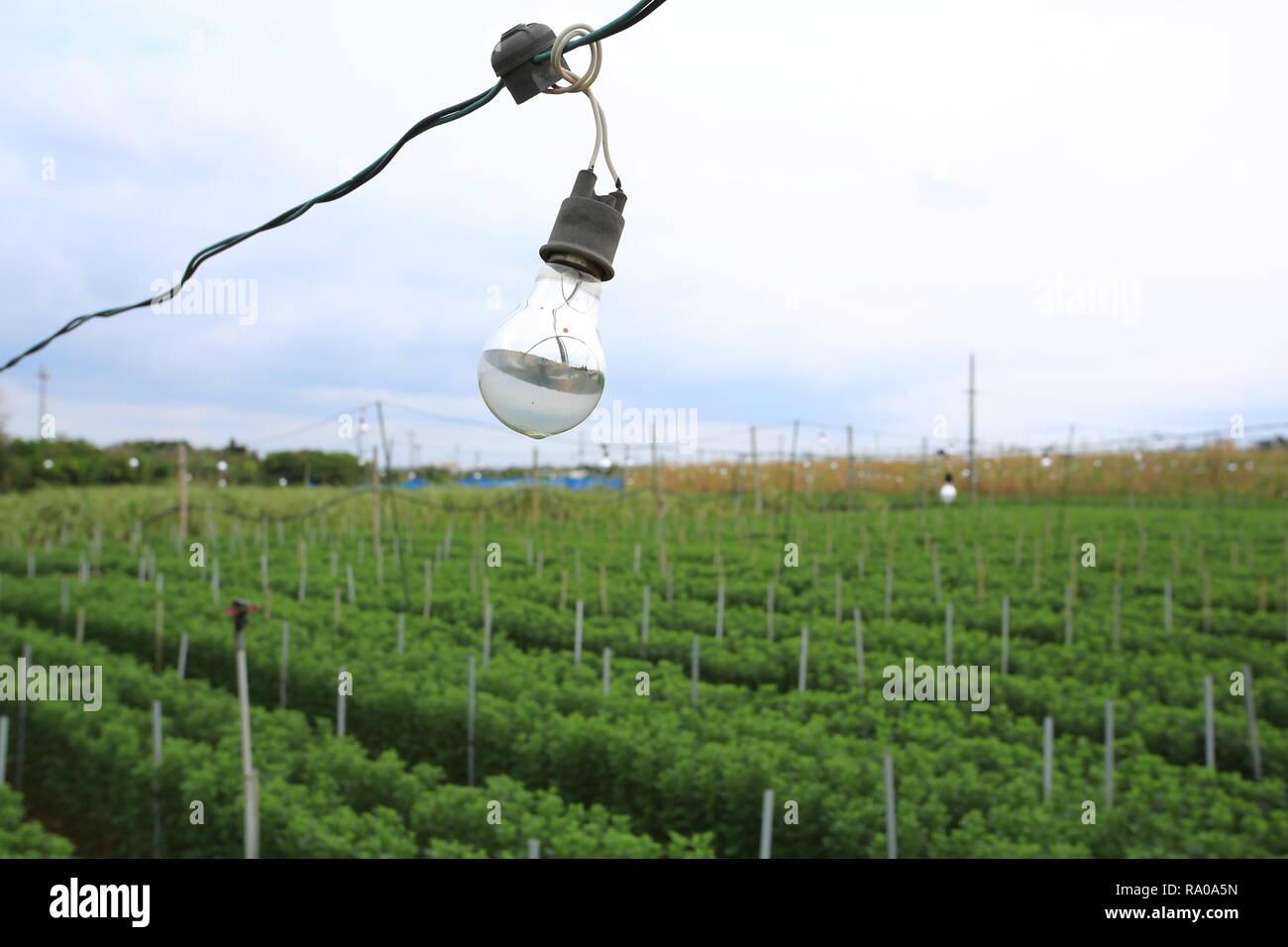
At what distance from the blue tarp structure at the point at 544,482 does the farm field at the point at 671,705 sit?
9.61 m

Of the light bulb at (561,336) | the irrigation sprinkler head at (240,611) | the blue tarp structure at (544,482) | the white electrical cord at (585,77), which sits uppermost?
the white electrical cord at (585,77)

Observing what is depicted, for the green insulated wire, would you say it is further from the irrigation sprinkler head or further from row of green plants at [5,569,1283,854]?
row of green plants at [5,569,1283,854]

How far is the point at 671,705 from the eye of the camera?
9.40 m

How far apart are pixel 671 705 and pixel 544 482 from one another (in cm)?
1924

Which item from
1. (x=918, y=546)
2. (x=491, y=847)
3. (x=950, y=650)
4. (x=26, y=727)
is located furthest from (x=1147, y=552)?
(x=26, y=727)

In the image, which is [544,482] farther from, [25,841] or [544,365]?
[544,365]

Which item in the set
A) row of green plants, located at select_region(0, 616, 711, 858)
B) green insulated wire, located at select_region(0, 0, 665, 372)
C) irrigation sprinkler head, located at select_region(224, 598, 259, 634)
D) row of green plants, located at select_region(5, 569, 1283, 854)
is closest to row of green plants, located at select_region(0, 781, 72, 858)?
row of green plants, located at select_region(0, 616, 711, 858)

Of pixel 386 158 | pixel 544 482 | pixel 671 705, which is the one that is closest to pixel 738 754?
pixel 671 705

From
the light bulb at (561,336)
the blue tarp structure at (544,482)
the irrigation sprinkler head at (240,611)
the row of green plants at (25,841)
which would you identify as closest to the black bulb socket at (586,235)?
the light bulb at (561,336)

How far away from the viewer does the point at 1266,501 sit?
2859 cm

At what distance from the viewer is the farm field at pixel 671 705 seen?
277 inches

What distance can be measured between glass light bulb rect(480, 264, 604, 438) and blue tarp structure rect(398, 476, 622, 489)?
1044 inches

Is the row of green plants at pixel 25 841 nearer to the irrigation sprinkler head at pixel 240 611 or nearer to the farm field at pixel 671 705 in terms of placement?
the farm field at pixel 671 705

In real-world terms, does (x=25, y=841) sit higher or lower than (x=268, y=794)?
lower
